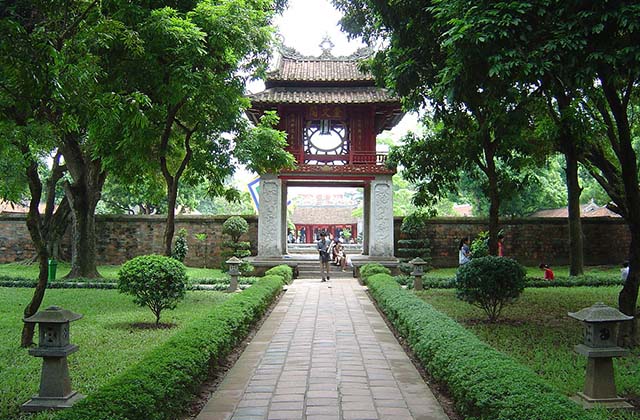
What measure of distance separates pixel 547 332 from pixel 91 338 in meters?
6.54

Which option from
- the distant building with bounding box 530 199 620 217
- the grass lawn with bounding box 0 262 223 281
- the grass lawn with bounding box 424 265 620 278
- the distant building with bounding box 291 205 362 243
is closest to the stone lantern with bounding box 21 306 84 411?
the grass lawn with bounding box 0 262 223 281

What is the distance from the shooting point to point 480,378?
177 inches

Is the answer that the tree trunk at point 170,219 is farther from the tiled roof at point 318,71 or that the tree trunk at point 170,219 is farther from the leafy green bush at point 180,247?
the tiled roof at point 318,71

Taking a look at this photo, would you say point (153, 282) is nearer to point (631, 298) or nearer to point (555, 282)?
point (631, 298)

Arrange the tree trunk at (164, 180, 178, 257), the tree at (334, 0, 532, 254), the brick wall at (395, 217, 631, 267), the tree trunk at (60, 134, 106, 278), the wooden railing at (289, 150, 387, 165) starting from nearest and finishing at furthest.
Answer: the tree at (334, 0, 532, 254) → the tree trunk at (164, 180, 178, 257) → the tree trunk at (60, 134, 106, 278) → the wooden railing at (289, 150, 387, 165) → the brick wall at (395, 217, 631, 267)

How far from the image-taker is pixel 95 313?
9922 millimetres

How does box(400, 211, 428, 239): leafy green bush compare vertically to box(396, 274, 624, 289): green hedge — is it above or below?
above

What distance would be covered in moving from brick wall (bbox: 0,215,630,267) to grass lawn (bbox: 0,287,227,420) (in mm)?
9866

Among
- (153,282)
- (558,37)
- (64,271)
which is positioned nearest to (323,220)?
(64,271)

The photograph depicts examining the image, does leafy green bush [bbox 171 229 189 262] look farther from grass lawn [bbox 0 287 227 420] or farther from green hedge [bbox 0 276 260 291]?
grass lawn [bbox 0 287 227 420]

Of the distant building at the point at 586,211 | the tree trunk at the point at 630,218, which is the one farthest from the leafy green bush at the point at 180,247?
the distant building at the point at 586,211

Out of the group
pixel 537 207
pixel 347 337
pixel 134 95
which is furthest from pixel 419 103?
pixel 537 207

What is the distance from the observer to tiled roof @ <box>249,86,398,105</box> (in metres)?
19.0

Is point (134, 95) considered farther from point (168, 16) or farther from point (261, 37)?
point (261, 37)
